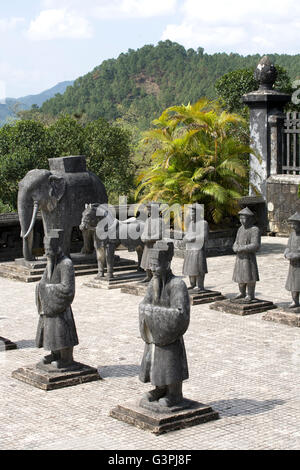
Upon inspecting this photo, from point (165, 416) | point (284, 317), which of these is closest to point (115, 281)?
point (284, 317)

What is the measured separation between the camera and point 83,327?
41.9ft

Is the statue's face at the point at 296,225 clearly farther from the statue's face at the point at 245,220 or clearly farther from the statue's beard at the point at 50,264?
the statue's beard at the point at 50,264

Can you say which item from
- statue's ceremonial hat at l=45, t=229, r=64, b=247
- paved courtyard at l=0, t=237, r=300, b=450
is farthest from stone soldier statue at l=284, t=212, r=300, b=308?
statue's ceremonial hat at l=45, t=229, r=64, b=247

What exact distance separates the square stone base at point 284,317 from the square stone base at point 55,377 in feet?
12.0

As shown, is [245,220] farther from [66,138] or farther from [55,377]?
[66,138]

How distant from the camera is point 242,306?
1353 cm

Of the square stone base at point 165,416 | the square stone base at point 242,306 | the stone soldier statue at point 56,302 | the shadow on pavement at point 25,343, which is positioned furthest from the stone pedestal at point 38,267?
the square stone base at point 165,416

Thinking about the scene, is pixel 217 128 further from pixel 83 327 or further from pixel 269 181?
pixel 83 327

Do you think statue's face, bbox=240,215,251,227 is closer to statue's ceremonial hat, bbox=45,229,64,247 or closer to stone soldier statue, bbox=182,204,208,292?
stone soldier statue, bbox=182,204,208,292

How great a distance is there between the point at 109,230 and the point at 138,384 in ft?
20.1

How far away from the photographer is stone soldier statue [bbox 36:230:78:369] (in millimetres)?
9859

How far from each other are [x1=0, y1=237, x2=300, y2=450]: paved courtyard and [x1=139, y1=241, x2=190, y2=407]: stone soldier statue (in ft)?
1.71

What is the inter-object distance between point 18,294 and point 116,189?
1747 cm
